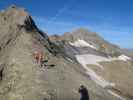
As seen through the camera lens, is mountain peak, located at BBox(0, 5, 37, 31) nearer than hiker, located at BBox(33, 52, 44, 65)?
No

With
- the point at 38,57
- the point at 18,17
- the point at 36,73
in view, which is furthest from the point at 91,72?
the point at 36,73

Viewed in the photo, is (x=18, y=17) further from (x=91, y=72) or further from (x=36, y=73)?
(x=36, y=73)

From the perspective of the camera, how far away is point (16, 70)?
42500mm

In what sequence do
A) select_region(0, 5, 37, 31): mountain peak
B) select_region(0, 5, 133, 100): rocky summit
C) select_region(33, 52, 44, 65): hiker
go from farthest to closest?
select_region(0, 5, 37, 31): mountain peak
select_region(33, 52, 44, 65): hiker
select_region(0, 5, 133, 100): rocky summit

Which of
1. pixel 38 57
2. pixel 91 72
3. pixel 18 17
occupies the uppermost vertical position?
pixel 18 17

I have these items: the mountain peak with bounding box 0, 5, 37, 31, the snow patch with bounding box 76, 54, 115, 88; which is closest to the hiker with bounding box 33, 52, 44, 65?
the mountain peak with bounding box 0, 5, 37, 31

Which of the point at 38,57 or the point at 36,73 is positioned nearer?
the point at 36,73

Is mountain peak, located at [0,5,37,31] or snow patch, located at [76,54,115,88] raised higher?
mountain peak, located at [0,5,37,31]

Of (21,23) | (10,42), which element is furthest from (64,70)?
(21,23)

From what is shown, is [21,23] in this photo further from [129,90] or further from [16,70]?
[129,90]

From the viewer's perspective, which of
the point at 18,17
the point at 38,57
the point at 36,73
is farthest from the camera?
the point at 18,17

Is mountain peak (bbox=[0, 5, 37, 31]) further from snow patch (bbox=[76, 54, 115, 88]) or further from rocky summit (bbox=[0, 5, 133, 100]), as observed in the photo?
snow patch (bbox=[76, 54, 115, 88])

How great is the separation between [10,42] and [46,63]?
42.4 feet

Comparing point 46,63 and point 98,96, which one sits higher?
point 46,63
